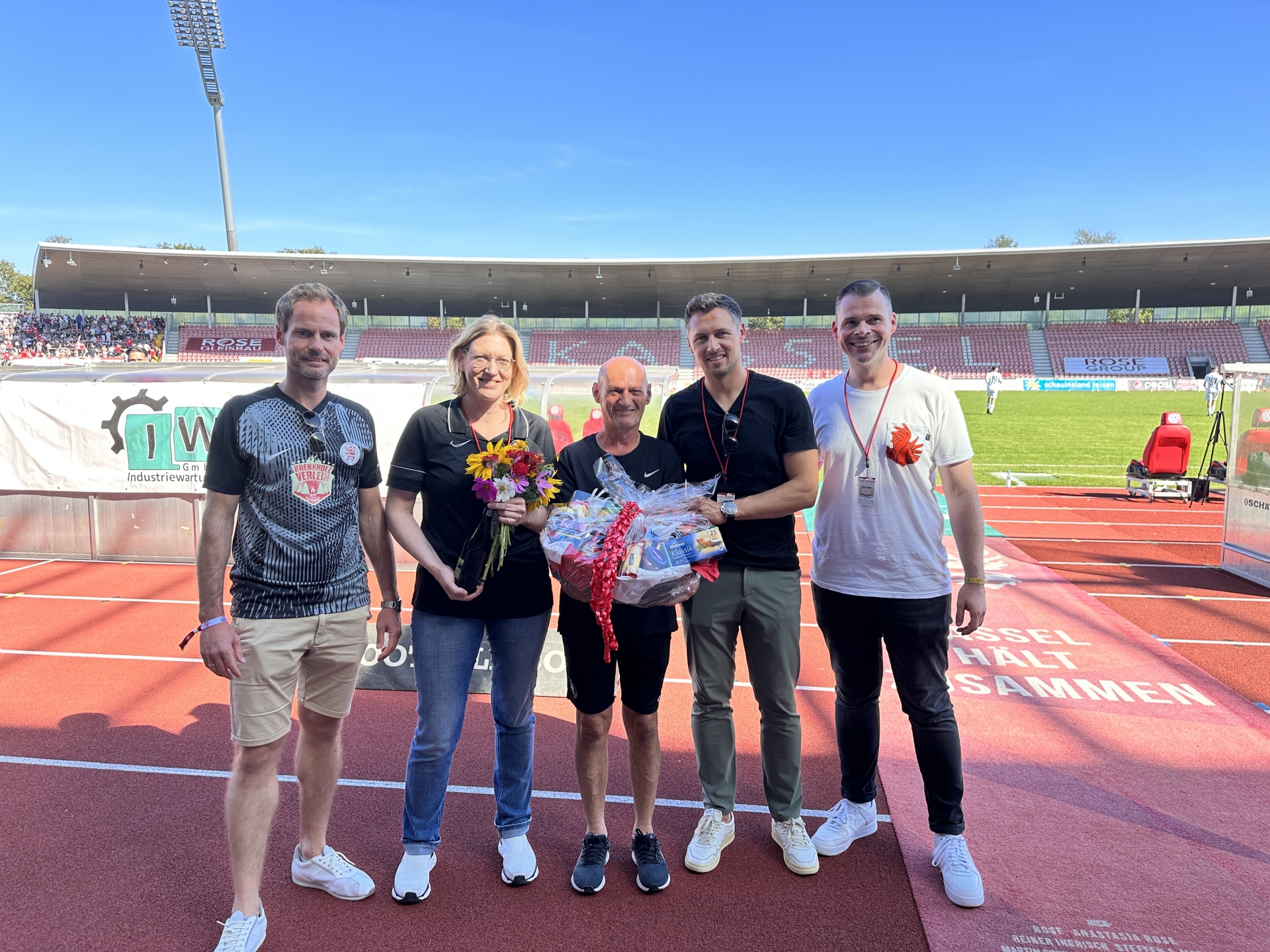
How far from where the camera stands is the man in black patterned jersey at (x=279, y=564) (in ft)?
7.72

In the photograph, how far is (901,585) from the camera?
109 inches

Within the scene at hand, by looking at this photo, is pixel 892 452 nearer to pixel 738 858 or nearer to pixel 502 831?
pixel 738 858

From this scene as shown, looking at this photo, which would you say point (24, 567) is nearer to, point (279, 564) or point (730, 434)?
point (279, 564)

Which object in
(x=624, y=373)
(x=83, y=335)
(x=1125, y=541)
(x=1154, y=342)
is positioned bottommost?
(x=1125, y=541)

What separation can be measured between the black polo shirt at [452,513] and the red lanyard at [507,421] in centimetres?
1

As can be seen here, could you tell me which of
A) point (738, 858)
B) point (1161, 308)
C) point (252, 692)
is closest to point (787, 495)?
point (738, 858)

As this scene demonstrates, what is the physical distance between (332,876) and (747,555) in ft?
6.22

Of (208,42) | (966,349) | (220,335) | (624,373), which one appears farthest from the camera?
(966,349)

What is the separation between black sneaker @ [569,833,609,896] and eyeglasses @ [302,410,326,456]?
5.61 ft

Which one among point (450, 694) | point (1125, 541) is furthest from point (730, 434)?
point (1125, 541)

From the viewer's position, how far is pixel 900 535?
279 centimetres

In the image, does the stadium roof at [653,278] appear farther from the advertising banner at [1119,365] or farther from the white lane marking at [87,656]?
the white lane marking at [87,656]

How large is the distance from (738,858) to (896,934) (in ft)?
2.08

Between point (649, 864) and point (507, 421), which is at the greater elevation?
point (507, 421)
